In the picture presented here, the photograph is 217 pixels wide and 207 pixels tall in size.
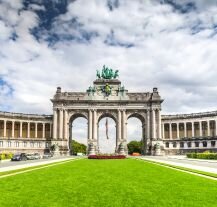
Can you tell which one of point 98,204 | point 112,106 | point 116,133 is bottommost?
point 98,204

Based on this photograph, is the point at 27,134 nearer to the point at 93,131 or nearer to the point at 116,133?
the point at 93,131

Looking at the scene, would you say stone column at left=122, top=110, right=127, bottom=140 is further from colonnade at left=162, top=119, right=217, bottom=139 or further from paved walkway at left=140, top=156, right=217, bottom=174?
paved walkway at left=140, top=156, right=217, bottom=174

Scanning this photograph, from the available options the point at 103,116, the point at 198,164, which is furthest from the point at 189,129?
the point at 198,164

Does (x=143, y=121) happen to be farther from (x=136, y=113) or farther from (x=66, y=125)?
(x=66, y=125)

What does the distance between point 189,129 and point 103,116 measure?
33769 millimetres

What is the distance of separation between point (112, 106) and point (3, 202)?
105502 mm

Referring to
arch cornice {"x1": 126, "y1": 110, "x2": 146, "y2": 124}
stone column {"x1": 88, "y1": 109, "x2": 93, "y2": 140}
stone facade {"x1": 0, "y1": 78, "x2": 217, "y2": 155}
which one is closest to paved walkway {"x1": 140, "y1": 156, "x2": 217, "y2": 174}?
stone facade {"x1": 0, "y1": 78, "x2": 217, "y2": 155}

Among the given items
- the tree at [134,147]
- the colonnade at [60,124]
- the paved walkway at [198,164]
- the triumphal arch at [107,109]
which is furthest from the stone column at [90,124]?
the tree at [134,147]

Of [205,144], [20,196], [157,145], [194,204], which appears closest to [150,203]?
[194,204]

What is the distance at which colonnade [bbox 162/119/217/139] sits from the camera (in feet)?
391

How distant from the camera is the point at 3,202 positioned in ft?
45.4

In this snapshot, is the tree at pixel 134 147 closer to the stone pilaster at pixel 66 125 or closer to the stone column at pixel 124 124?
the stone column at pixel 124 124

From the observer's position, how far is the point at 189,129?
125875mm

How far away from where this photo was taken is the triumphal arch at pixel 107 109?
4589 inches
